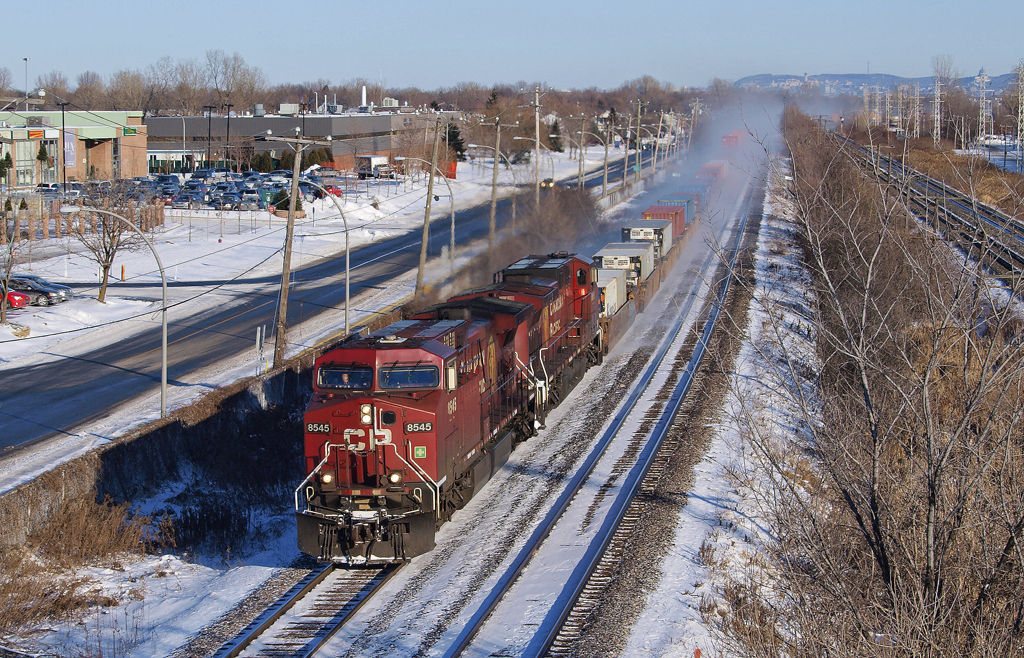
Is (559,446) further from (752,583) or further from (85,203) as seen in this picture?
(85,203)

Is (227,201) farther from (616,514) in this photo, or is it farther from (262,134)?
(616,514)

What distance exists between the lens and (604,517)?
848 inches

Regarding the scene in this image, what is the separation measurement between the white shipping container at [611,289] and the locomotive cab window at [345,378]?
2048 cm

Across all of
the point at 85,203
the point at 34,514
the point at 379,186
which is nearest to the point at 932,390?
the point at 34,514

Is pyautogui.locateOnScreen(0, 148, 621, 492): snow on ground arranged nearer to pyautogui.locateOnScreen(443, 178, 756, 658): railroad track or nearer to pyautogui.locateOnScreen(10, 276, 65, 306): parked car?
pyautogui.locateOnScreen(10, 276, 65, 306): parked car

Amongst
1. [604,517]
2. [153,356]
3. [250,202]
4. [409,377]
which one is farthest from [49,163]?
[604,517]

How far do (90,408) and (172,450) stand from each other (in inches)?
185

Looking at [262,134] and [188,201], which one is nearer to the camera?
[188,201]

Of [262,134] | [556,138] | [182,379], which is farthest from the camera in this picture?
[556,138]

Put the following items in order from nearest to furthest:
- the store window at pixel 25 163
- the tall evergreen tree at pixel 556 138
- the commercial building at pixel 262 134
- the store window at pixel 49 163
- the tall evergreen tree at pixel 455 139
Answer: the store window at pixel 25 163 < the store window at pixel 49 163 < the commercial building at pixel 262 134 < the tall evergreen tree at pixel 455 139 < the tall evergreen tree at pixel 556 138

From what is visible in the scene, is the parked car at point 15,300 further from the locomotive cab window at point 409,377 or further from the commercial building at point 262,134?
the commercial building at point 262,134

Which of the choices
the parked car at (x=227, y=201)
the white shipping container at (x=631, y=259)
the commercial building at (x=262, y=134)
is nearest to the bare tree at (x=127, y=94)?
the commercial building at (x=262, y=134)

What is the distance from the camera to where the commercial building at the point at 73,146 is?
87.6 meters

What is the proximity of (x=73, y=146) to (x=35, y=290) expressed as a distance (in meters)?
54.5
